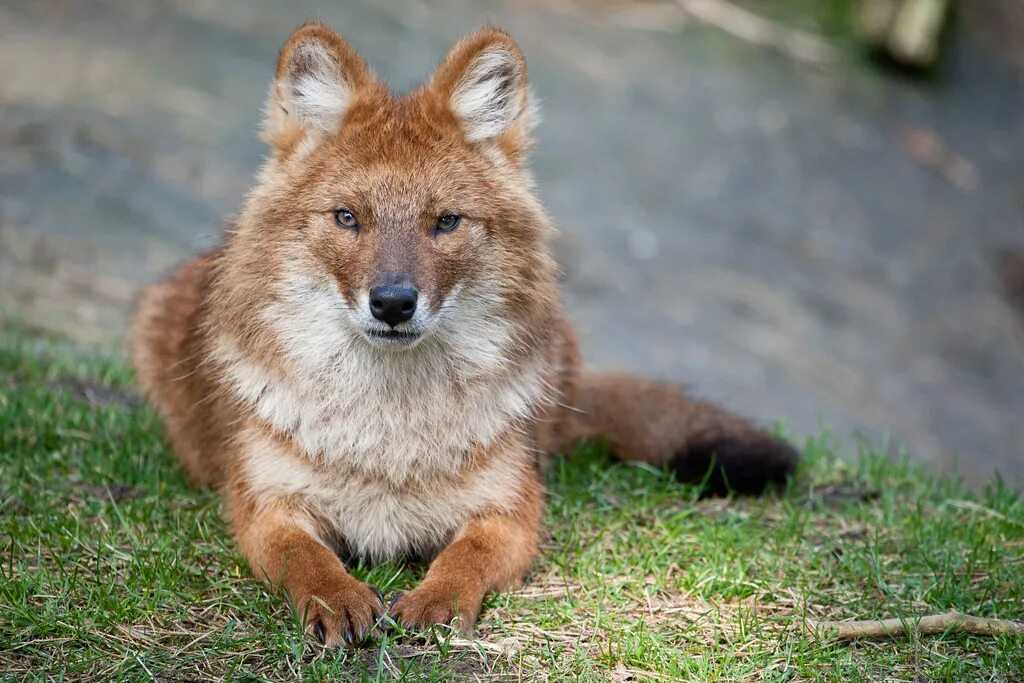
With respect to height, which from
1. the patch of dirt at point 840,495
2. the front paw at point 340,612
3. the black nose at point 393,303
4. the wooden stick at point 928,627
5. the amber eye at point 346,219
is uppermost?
the amber eye at point 346,219

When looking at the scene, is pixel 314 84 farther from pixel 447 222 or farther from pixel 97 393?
pixel 97 393

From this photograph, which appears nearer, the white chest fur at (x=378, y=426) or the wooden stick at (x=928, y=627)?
the wooden stick at (x=928, y=627)

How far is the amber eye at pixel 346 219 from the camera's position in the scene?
4496 millimetres

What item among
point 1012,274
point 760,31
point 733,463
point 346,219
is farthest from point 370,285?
point 760,31

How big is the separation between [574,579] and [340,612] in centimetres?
110

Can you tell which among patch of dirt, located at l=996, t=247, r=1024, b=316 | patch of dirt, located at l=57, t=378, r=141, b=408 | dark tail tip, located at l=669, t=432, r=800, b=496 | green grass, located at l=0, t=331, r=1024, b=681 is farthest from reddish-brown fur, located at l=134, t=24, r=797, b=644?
patch of dirt, located at l=996, t=247, r=1024, b=316

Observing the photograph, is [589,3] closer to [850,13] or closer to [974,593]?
[850,13]

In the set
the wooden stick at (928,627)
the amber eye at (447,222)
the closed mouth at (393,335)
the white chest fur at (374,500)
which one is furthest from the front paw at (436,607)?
the amber eye at (447,222)

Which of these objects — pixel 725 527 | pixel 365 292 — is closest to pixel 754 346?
pixel 725 527

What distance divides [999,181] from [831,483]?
1000 centimetres

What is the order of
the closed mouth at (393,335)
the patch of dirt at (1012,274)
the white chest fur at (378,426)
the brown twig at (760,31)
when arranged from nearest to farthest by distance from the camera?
1. the closed mouth at (393,335)
2. the white chest fur at (378,426)
3. the patch of dirt at (1012,274)
4. the brown twig at (760,31)

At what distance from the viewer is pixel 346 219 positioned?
451 cm

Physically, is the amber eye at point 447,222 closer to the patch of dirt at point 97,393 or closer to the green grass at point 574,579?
the green grass at point 574,579

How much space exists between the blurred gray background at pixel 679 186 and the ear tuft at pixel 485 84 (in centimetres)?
332
